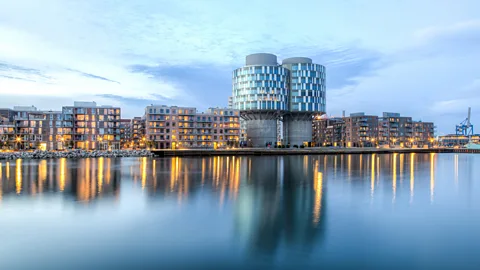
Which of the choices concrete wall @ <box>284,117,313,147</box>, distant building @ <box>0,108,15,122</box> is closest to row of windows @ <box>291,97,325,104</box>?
concrete wall @ <box>284,117,313,147</box>

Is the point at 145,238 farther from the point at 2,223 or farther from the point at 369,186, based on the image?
the point at 369,186

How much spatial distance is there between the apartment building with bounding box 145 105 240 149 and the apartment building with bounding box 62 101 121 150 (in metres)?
13.1

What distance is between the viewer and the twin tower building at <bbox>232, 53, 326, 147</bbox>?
13125 cm

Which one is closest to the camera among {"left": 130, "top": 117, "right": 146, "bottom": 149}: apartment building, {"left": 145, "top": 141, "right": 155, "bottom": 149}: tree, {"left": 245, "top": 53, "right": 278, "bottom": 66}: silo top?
{"left": 145, "top": 141, "right": 155, "bottom": 149}: tree

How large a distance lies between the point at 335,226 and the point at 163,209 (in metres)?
11.6

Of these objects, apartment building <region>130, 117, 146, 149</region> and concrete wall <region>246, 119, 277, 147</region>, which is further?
apartment building <region>130, 117, 146, 149</region>

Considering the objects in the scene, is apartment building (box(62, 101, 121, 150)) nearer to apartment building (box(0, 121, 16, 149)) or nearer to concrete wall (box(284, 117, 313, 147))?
apartment building (box(0, 121, 16, 149))

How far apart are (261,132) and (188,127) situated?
2717 cm

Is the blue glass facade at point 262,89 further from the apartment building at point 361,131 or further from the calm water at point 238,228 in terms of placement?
the calm water at point 238,228

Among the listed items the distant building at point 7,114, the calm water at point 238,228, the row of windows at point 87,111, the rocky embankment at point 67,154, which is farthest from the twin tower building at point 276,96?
the calm water at point 238,228

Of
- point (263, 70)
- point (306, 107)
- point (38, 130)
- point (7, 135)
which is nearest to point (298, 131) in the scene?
point (306, 107)

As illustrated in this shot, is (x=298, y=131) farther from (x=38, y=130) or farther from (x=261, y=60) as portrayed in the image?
(x=38, y=130)

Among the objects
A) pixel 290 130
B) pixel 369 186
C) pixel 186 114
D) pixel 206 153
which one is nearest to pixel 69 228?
pixel 369 186

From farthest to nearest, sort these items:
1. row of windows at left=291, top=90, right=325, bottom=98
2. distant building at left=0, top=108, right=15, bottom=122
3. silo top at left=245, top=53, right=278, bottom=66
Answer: row of windows at left=291, top=90, right=325, bottom=98
silo top at left=245, top=53, right=278, bottom=66
distant building at left=0, top=108, right=15, bottom=122
